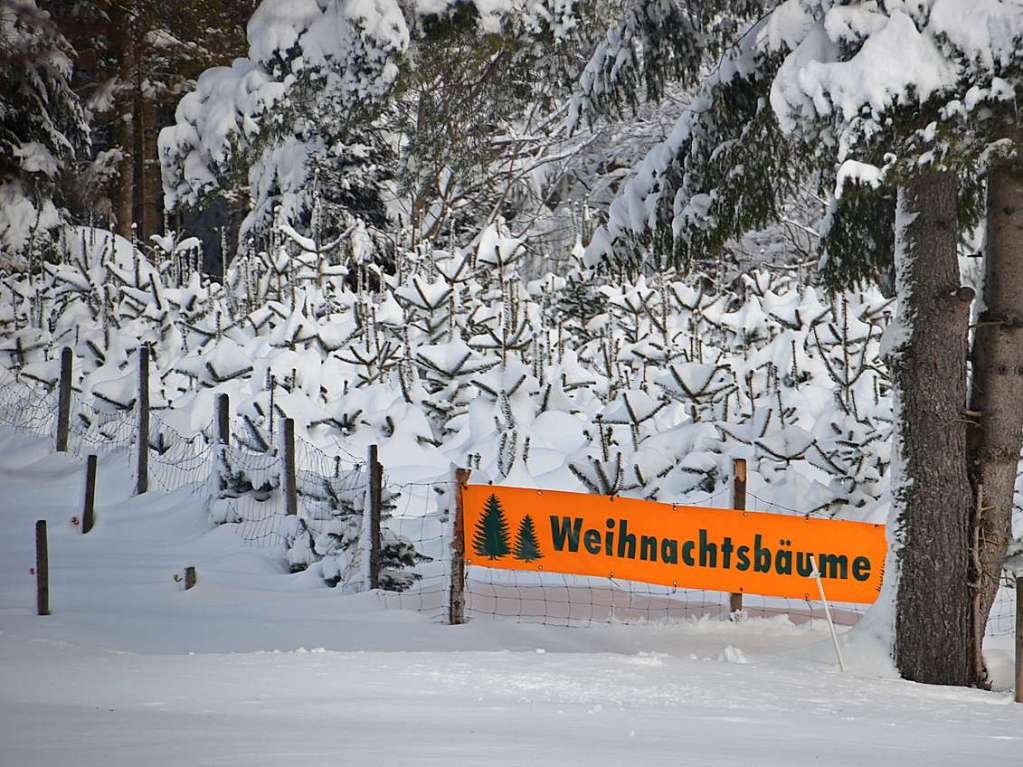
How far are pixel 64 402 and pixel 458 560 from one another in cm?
928

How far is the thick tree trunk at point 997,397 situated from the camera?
26.7 ft

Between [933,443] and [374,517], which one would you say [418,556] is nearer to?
[374,517]

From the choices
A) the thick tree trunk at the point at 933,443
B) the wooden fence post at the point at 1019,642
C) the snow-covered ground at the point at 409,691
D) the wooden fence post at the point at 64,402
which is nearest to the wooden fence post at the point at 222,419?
the snow-covered ground at the point at 409,691

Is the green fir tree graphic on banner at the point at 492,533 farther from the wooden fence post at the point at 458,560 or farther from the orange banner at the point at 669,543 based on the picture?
the wooden fence post at the point at 458,560

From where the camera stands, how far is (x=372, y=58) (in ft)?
26.8

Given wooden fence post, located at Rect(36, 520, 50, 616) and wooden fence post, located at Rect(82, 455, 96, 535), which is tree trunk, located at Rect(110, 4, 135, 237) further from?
wooden fence post, located at Rect(36, 520, 50, 616)

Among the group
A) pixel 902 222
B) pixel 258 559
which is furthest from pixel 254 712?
pixel 258 559

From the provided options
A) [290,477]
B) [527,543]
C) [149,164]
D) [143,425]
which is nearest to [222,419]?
[143,425]

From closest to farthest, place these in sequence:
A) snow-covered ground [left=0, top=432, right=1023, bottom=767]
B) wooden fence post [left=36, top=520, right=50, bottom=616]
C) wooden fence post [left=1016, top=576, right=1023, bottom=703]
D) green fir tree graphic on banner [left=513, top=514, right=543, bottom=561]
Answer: snow-covered ground [left=0, top=432, right=1023, bottom=767]
wooden fence post [left=1016, top=576, right=1023, bottom=703]
green fir tree graphic on banner [left=513, top=514, right=543, bottom=561]
wooden fence post [left=36, top=520, right=50, bottom=616]

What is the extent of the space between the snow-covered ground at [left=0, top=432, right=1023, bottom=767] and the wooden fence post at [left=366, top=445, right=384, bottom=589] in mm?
281

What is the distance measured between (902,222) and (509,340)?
8849 millimetres

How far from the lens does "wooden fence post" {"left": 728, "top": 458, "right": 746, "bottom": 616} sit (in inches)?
416

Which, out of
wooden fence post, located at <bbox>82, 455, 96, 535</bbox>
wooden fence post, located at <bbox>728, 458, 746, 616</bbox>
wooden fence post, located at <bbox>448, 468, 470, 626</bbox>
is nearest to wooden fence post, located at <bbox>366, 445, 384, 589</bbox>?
wooden fence post, located at <bbox>448, 468, 470, 626</bbox>

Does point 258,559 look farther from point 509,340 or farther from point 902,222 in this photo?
point 902,222
